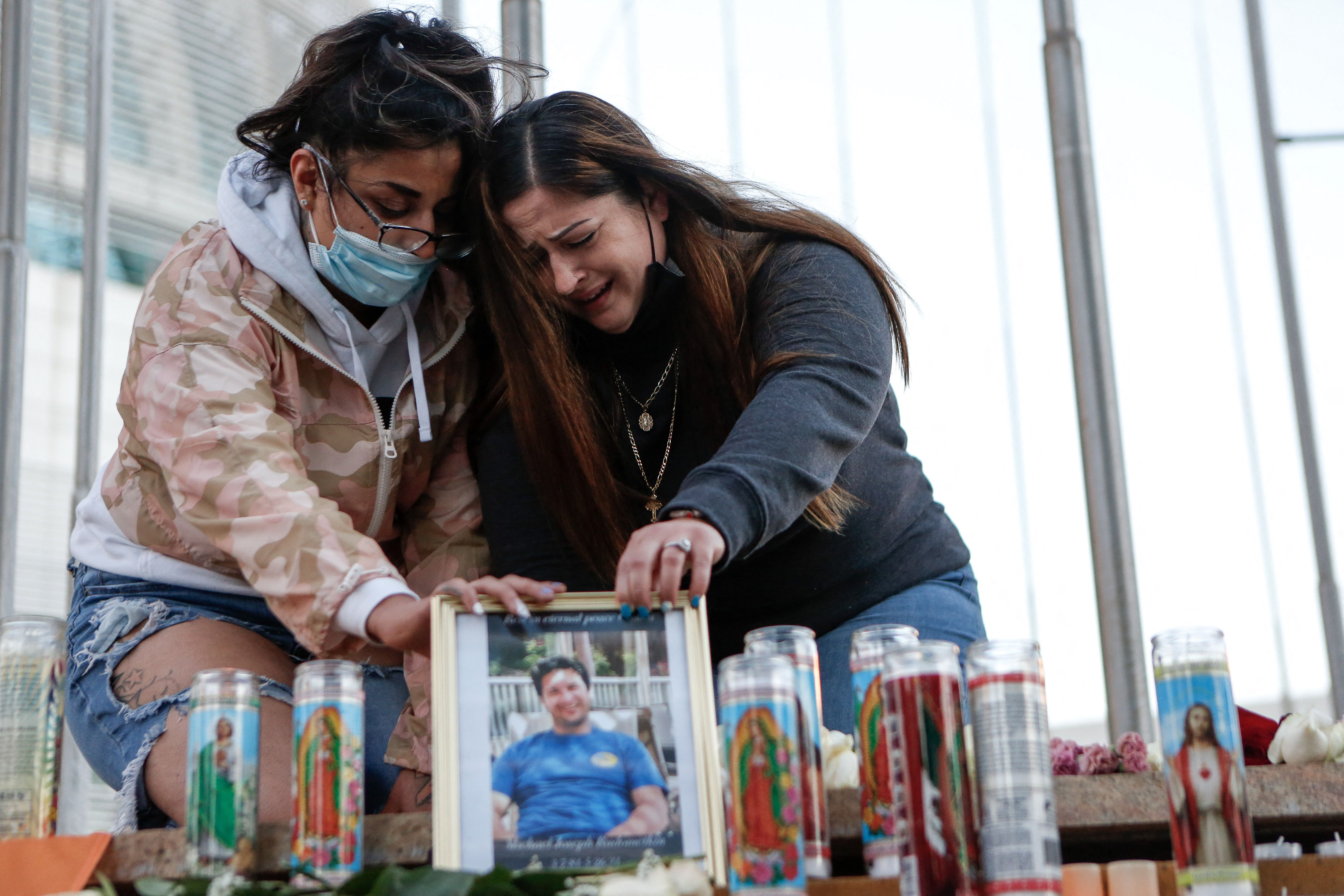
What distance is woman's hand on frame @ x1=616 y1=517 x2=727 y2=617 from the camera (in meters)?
1.51

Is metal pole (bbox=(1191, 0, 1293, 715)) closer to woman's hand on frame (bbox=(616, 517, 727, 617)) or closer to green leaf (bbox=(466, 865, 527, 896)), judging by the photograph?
woman's hand on frame (bbox=(616, 517, 727, 617))

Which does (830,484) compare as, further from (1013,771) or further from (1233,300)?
(1233,300)

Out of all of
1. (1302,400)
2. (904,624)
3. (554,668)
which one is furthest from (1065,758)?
(1302,400)

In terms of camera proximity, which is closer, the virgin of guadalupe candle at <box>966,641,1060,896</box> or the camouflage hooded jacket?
the virgin of guadalupe candle at <box>966,641,1060,896</box>

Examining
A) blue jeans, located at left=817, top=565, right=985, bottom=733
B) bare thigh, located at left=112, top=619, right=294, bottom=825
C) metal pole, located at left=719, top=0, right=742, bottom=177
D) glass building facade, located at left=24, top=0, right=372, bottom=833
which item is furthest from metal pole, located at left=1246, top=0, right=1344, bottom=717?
glass building facade, located at left=24, top=0, right=372, bottom=833

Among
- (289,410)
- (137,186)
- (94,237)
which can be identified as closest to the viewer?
(289,410)

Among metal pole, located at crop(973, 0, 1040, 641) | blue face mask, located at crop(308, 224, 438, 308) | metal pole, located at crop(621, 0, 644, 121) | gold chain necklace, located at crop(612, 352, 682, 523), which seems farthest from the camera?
metal pole, located at crop(621, 0, 644, 121)

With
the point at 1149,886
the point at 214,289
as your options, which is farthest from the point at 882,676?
the point at 214,289

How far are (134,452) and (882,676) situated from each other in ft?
3.85

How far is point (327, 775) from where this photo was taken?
140 centimetres

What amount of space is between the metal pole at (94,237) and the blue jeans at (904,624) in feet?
7.97

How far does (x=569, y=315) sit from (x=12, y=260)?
2.10m

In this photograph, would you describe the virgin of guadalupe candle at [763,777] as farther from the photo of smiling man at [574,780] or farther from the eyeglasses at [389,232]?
the eyeglasses at [389,232]

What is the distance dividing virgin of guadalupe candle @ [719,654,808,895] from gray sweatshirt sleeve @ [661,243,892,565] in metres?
0.28
